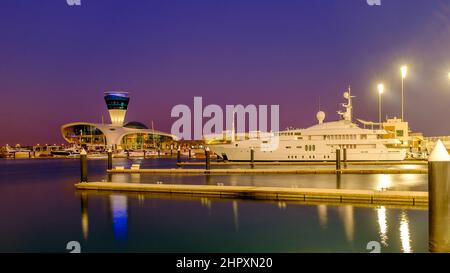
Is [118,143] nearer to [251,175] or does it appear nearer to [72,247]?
[251,175]

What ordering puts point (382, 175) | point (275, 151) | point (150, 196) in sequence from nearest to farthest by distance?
point (150, 196) → point (382, 175) → point (275, 151)

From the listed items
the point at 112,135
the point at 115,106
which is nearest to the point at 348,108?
the point at 112,135

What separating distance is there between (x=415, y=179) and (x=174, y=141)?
168 m

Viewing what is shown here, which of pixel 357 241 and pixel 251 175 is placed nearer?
pixel 357 241

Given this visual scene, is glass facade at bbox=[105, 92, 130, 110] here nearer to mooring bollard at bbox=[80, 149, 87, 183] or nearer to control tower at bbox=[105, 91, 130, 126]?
control tower at bbox=[105, 91, 130, 126]

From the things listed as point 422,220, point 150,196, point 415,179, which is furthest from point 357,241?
point 415,179

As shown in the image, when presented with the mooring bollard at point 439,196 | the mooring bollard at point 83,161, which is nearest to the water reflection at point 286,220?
the mooring bollard at point 439,196

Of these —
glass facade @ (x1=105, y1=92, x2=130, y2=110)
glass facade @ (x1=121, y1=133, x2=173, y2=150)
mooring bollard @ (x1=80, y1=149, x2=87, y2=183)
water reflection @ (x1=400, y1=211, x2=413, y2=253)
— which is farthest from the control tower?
water reflection @ (x1=400, y1=211, x2=413, y2=253)

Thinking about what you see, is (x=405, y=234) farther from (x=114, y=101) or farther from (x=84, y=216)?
(x=114, y=101)

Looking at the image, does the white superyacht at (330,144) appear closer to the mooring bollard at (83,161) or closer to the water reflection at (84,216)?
the mooring bollard at (83,161)

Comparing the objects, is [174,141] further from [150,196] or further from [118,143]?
[150,196]

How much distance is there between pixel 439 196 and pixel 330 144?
A: 1996 inches
